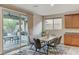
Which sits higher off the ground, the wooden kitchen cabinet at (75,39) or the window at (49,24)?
the window at (49,24)

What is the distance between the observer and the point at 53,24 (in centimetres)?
231

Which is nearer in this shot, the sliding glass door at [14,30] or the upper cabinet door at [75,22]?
the sliding glass door at [14,30]

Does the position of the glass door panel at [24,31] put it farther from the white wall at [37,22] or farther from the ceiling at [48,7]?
the ceiling at [48,7]

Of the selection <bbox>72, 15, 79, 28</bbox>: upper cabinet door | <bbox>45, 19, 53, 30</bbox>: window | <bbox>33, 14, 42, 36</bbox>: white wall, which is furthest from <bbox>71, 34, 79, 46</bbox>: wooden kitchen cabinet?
<bbox>33, 14, 42, 36</bbox>: white wall

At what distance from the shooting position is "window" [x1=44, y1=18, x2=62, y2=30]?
2318 millimetres

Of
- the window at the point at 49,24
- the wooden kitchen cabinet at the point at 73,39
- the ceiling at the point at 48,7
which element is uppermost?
the ceiling at the point at 48,7

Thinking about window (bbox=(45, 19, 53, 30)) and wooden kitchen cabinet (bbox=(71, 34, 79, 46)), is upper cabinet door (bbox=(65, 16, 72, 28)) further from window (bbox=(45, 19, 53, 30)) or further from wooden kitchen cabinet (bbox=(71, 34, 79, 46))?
window (bbox=(45, 19, 53, 30))

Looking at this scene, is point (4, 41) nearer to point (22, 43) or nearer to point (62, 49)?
point (22, 43)

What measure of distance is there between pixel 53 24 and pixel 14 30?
3.17 feet

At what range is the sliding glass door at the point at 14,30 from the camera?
2.35 meters

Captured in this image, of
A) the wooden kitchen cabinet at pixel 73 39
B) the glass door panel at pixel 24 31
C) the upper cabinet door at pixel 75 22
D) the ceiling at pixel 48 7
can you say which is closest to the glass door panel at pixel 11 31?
the glass door panel at pixel 24 31

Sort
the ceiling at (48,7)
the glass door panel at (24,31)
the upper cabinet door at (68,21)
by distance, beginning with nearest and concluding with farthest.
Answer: the ceiling at (48,7) → the glass door panel at (24,31) → the upper cabinet door at (68,21)

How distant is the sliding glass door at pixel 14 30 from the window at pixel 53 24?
18.4 inches

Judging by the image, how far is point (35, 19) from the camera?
2.38 m
